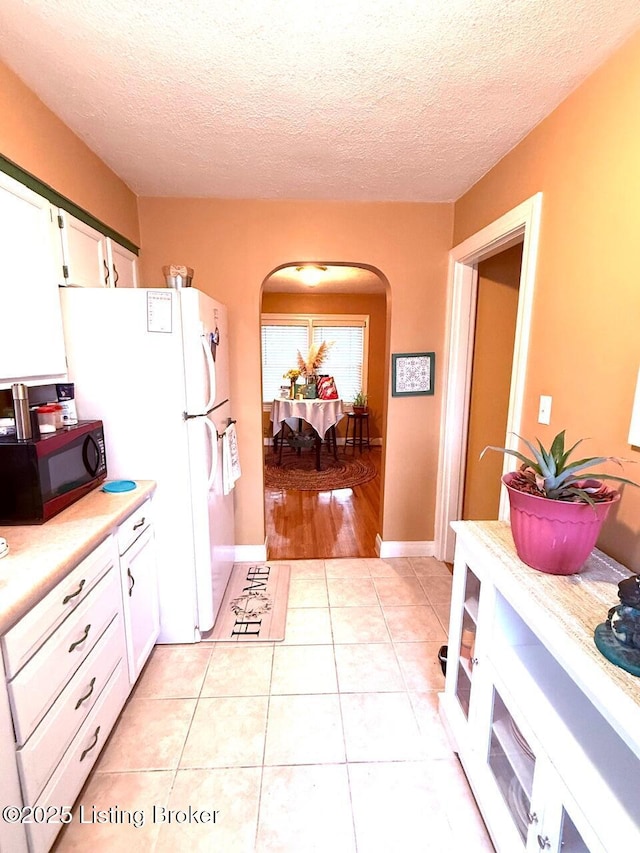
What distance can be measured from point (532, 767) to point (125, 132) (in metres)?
2.76

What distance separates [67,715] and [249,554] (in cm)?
171

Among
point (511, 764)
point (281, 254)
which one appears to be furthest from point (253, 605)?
point (281, 254)

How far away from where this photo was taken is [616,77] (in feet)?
4.07

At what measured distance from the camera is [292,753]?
1467mm

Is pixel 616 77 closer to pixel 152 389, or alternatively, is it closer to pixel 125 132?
pixel 125 132

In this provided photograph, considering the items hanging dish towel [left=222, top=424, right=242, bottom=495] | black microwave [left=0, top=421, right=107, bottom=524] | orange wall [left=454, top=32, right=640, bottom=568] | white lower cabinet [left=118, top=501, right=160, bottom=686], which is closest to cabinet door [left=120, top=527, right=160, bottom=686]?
white lower cabinet [left=118, top=501, right=160, bottom=686]

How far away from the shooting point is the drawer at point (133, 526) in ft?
5.03

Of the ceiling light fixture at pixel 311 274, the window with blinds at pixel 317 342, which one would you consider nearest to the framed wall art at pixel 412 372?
the ceiling light fixture at pixel 311 274

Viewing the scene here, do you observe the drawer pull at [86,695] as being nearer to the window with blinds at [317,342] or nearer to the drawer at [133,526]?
the drawer at [133,526]

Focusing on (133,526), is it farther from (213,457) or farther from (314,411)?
(314,411)

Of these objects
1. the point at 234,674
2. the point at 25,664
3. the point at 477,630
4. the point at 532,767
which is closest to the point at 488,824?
the point at 532,767

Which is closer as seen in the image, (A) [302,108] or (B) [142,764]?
(B) [142,764]

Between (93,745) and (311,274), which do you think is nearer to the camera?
(93,745)

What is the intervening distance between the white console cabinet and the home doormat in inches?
41.1
